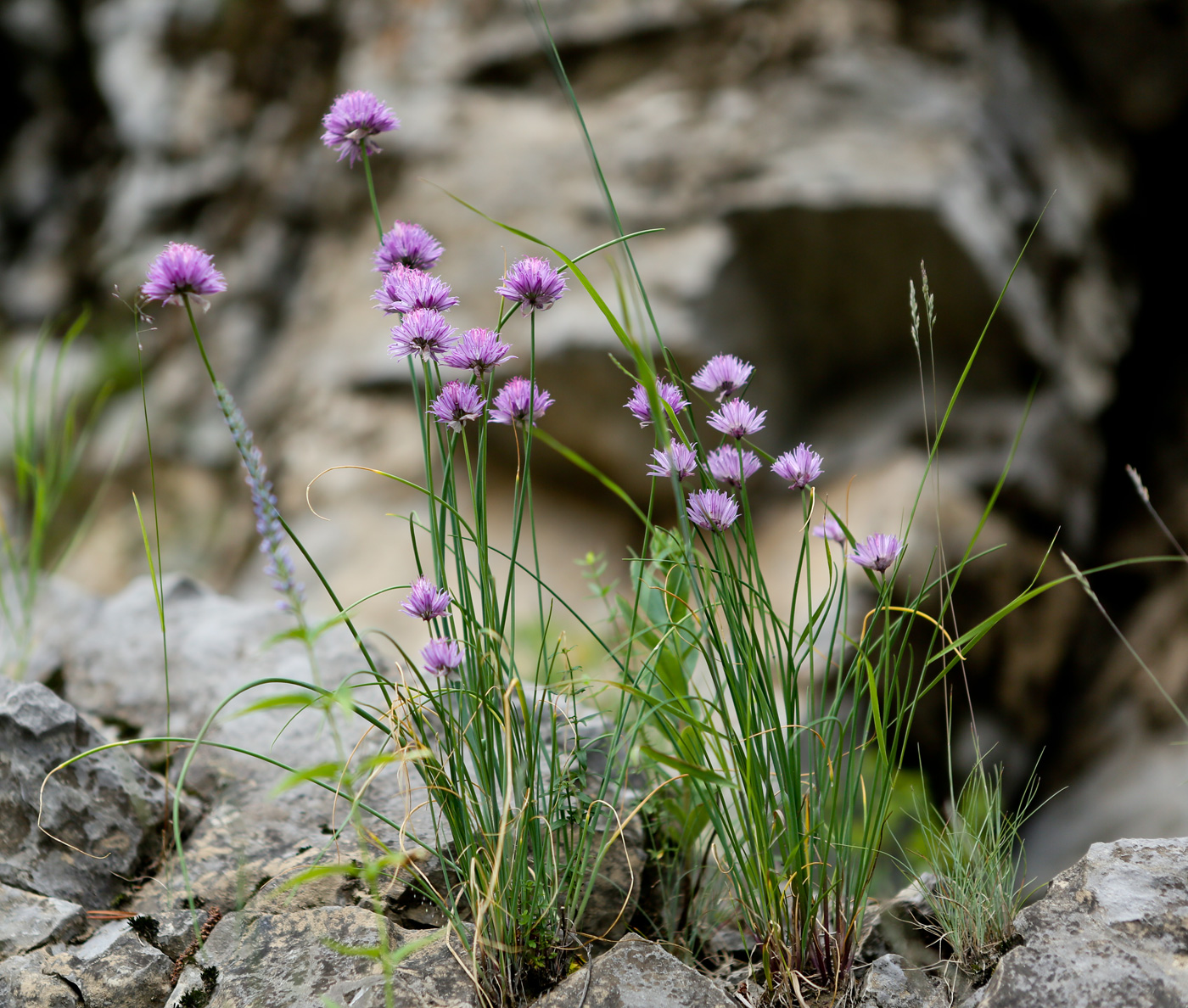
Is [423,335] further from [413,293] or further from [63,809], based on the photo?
[63,809]

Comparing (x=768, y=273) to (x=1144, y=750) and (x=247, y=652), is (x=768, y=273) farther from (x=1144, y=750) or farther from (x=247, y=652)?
(x=247, y=652)

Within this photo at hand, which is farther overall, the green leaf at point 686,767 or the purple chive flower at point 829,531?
the purple chive flower at point 829,531

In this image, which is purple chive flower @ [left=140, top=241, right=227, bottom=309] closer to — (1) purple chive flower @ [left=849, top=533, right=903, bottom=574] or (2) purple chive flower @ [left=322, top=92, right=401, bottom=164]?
(2) purple chive flower @ [left=322, top=92, right=401, bottom=164]

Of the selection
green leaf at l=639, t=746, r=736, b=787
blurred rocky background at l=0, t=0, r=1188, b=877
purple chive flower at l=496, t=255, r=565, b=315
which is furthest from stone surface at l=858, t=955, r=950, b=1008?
blurred rocky background at l=0, t=0, r=1188, b=877

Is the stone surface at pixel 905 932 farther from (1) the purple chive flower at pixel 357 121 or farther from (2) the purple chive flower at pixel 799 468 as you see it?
(1) the purple chive flower at pixel 357 121

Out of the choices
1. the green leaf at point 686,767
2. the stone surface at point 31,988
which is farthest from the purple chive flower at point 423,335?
the stone surface at point 31,988
